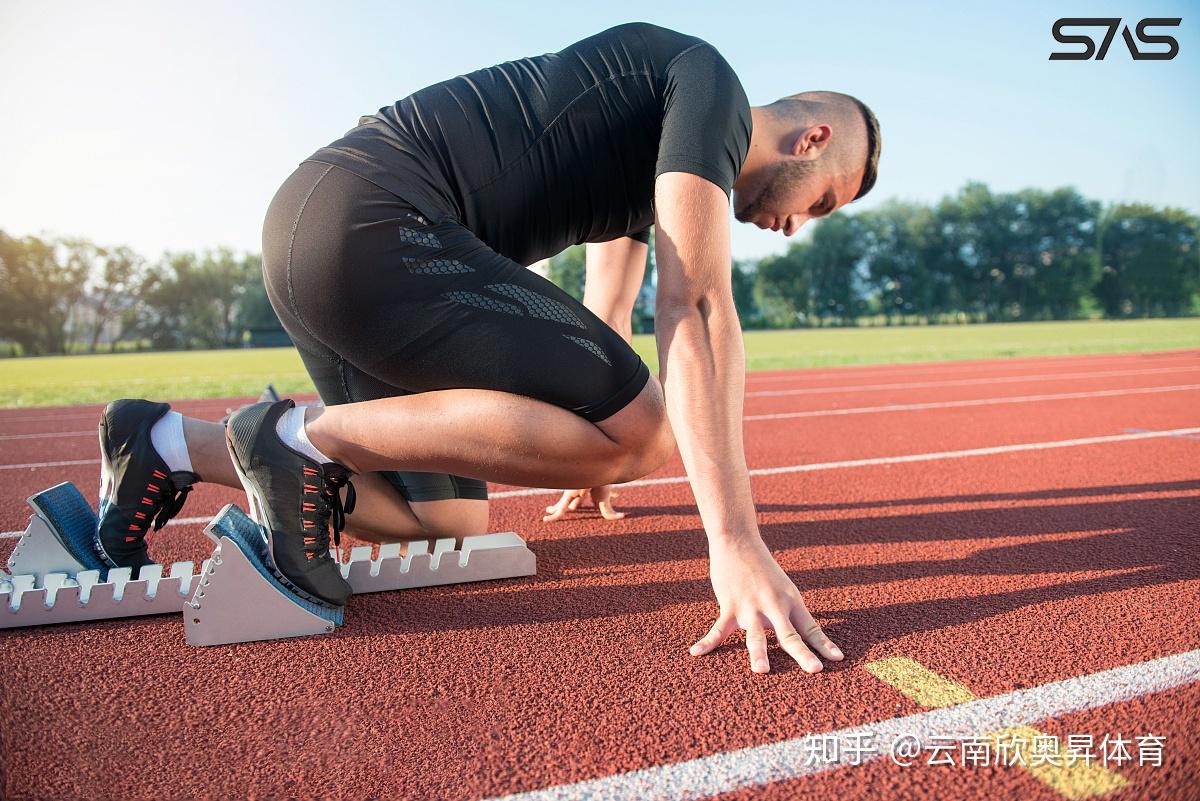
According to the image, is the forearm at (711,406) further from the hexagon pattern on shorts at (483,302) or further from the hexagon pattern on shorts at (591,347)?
the hexagon pattern on shorts at (483,302)

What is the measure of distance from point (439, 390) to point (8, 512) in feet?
8.97

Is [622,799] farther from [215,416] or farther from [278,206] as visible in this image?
[215,416]

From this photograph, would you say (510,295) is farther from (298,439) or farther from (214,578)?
(214,578)

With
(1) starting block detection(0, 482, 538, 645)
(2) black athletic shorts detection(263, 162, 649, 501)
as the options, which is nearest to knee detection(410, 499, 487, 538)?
(1) starting block detection(0, 482, 538, 645)

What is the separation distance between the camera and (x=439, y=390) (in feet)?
6.77

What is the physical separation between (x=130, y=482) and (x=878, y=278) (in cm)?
6899

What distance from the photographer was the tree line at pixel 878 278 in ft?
164

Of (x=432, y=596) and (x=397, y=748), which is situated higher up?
(x=397, y=748)

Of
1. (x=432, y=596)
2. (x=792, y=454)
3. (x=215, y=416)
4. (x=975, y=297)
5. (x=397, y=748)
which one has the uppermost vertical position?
(x=397, y=748)

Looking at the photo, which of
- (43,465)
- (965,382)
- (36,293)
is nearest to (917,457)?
(43,465)

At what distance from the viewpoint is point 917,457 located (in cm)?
459

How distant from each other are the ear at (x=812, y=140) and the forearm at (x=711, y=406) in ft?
2.10

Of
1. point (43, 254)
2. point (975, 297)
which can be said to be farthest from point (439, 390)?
point (975, 297)

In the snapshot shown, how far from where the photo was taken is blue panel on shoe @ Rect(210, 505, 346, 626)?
6.36ft
